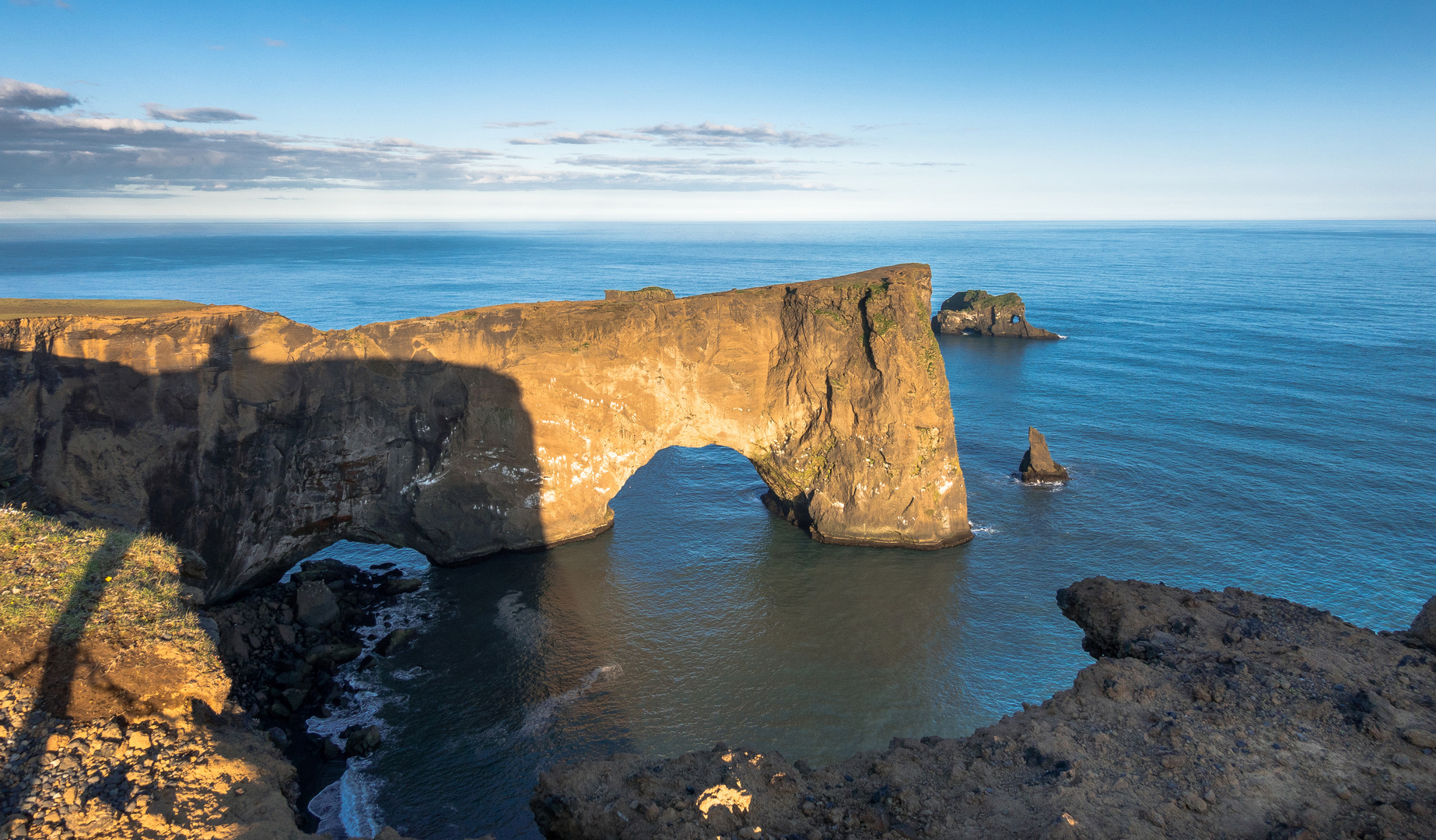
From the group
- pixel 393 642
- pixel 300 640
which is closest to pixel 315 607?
pixel 300 640

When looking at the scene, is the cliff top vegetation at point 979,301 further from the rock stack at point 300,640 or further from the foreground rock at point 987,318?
the rock stack at point 300,640

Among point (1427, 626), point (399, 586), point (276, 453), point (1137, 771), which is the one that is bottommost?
point (399, 586)

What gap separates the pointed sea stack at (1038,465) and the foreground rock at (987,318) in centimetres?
5740

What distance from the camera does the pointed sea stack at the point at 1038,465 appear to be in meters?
48.5

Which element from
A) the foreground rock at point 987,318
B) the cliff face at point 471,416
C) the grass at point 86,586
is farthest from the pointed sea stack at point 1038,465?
the foreground rock at point 987,318

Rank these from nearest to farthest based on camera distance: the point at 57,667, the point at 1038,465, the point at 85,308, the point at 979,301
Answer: the point at 57,667, the point at 85,308, the point at 1038,465, the point at 979,301

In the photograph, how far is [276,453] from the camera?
3103 centimetres

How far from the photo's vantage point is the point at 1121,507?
147 ft

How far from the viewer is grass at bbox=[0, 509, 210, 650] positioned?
15594 millimetres

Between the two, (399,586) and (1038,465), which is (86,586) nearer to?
(399,586)

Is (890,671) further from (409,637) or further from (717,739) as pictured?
(409,637)

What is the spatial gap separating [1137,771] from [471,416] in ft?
99.8

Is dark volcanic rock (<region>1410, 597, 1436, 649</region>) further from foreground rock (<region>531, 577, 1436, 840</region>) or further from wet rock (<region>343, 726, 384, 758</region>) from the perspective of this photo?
wet rock (<region>343, 726, 384, 758</region>)

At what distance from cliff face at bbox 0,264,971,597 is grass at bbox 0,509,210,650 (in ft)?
32.4
